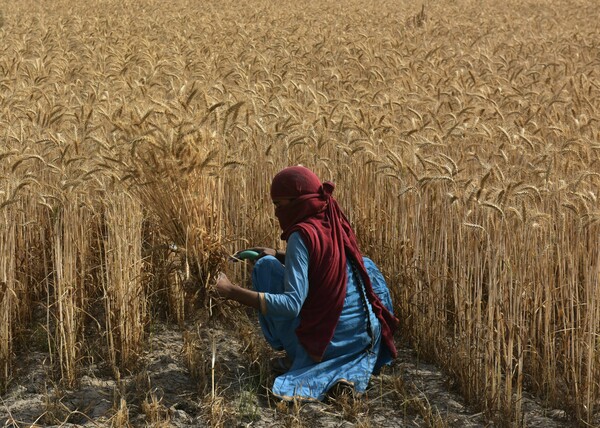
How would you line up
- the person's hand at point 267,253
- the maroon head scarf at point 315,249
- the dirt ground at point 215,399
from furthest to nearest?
the person's hand at point 267,253 → the maroon head scarf at point 315,249 → the dirt ground at point 215,399

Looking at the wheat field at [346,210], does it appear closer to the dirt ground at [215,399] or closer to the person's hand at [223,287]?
the dirt ground at [215,399]

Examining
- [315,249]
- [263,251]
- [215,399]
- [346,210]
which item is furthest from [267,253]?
[346,210]

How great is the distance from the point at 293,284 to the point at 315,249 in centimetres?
18

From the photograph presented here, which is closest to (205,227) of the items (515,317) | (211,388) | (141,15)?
(211,388)

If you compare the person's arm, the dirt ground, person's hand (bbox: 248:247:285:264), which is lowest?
the dirt ground

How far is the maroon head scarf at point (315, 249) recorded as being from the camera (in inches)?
147

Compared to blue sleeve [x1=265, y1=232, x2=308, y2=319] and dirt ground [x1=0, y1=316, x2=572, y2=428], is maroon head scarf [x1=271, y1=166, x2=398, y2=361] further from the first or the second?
dirt ground [x1=0, y1=316, x2=572, y2=428]

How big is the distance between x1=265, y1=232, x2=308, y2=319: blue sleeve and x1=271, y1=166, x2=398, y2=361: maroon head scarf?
0.13ft

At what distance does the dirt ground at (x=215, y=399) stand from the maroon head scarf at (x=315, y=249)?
28 centimetres

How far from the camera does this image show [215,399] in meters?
3.62

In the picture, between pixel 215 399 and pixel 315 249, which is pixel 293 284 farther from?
pixel 215 399

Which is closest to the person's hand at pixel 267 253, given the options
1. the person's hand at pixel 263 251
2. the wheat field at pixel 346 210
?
the person's hand at pixel 263 251

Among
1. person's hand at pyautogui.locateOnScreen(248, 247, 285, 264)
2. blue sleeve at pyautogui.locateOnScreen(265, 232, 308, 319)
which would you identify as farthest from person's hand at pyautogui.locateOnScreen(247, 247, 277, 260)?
blue sleeve at pyautogui.locateOnScreen(265, 232, 308, 319)

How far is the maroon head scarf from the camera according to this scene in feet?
12.3
